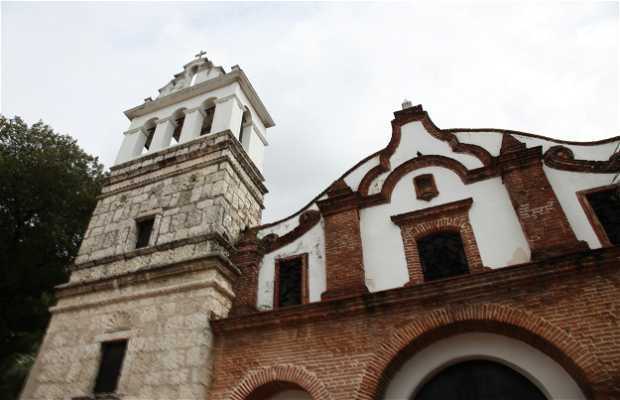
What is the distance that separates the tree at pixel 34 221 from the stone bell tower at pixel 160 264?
3.44 m

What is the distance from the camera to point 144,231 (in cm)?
992

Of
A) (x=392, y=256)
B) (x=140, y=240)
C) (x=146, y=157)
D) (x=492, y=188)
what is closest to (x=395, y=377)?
(x=392, y=256)

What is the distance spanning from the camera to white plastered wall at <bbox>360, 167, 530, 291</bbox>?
23.5 ft

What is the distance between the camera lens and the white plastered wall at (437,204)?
716 cm

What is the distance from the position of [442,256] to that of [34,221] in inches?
521

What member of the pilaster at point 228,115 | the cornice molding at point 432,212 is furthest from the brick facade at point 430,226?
the pilaster at point 228,115

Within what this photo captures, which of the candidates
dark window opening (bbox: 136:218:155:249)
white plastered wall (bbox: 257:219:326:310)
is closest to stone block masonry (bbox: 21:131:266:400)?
dark window opening (bbox: 136:218:155:249)

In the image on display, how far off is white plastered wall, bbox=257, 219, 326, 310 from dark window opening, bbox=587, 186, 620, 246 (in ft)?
16.2

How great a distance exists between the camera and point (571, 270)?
6062mm

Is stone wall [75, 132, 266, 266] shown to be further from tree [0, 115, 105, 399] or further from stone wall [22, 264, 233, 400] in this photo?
tree [0, 115, 105, 399]

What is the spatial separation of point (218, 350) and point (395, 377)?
10.5ft

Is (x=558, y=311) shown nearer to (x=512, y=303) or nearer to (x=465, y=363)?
(x=512, y=303)

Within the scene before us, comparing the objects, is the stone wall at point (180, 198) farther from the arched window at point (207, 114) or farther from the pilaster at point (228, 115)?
the arched window at point (207, 114)

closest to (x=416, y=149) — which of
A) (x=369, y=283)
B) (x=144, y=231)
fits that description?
(x=369, y=283)
